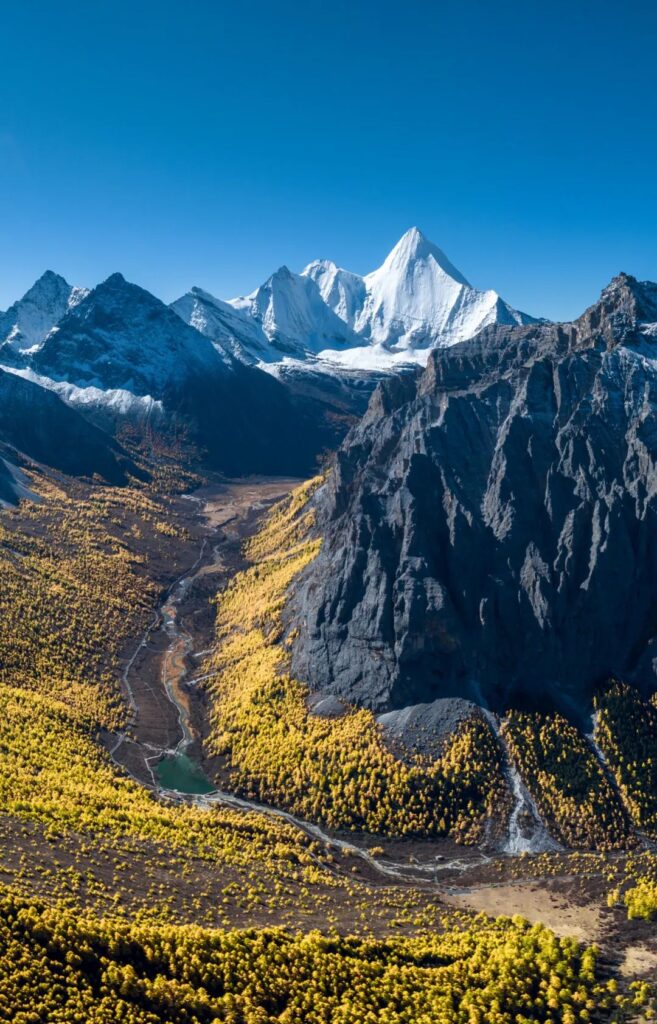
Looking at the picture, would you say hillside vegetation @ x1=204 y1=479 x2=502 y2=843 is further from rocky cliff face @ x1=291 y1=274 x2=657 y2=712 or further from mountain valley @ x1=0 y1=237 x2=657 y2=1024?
rocky cliff face @ x1=291 y1=274 x2=657 y2=712

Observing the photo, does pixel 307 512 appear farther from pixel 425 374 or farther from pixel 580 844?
pixel 580 844

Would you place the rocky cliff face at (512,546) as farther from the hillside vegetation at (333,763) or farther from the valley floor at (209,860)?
the valley floor at (209,860)

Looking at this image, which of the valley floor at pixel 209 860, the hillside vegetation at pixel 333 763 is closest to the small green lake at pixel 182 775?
the valley floor at pixel 209 860

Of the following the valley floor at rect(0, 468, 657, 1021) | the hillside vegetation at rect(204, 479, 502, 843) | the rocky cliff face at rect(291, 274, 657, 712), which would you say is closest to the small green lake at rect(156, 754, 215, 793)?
the valley floor at rect(0, 468, 657, 1021)

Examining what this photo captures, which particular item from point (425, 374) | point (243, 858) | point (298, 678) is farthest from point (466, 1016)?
point (425, 374)

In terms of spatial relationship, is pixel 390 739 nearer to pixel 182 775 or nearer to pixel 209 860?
pixel 182 775
